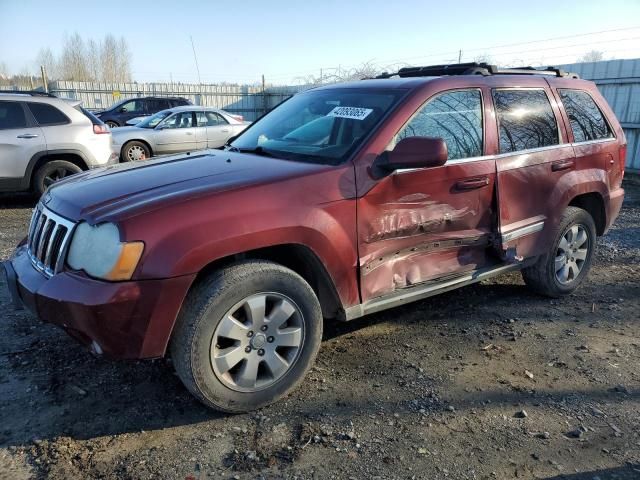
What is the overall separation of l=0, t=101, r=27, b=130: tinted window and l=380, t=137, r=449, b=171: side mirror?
22.6 ft

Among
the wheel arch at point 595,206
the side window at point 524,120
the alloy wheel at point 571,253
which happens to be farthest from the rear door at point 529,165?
the wheel arch at point 595,206

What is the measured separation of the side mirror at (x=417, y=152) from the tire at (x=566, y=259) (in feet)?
6.08

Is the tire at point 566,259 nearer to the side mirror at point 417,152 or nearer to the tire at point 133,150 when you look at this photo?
the side mirror at point 417,152

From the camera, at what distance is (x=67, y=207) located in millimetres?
2803

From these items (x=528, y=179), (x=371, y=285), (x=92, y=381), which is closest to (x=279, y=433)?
(x=371, y=285)

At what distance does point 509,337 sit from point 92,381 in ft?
9.61

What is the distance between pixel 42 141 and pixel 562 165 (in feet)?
23.6

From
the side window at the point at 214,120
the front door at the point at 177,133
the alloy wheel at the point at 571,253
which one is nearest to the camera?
the alloy wheel at the point at 571,253

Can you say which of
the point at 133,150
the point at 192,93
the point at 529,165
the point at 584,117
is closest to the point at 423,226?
the point at 529,165

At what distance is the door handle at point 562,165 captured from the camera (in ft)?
13.6

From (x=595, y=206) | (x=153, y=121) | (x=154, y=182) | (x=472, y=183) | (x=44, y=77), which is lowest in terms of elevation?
(x=595, y=206)

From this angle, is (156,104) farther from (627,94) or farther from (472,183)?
(472,183)

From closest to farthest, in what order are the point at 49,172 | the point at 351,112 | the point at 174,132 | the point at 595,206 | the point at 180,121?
the point at 351,112 < the point at 595,206 < the point at 49,172 < the point at 174,132 < the point at 180,121

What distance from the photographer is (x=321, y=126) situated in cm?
360
